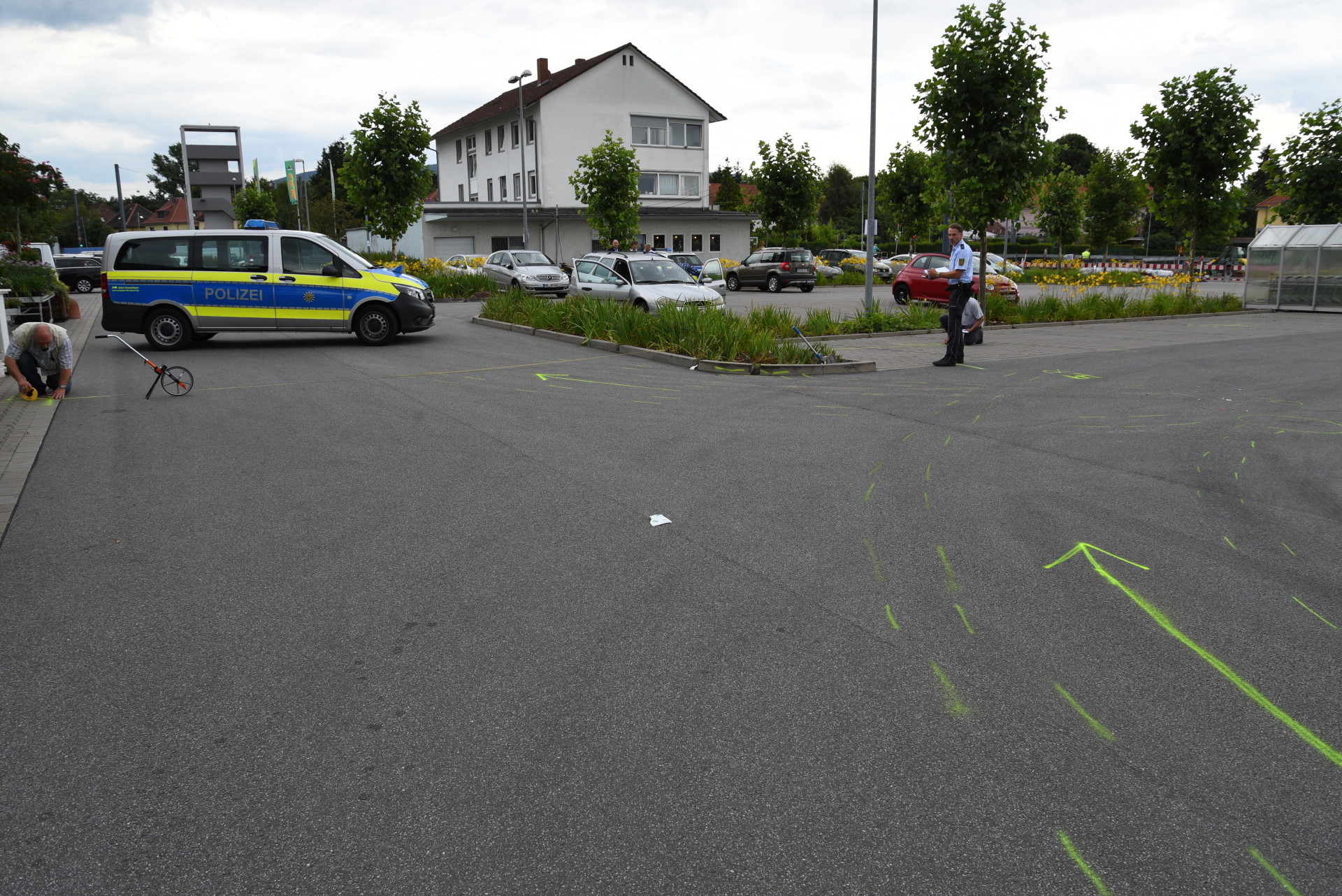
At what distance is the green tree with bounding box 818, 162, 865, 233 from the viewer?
108188 millimetres

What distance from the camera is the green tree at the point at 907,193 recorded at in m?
46.7

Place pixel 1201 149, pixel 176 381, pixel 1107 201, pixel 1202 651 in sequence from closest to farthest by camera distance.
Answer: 1. pixel 1202 651
2. pixel 176 381
3. pixel 1201 149
4. pixel 1107 201

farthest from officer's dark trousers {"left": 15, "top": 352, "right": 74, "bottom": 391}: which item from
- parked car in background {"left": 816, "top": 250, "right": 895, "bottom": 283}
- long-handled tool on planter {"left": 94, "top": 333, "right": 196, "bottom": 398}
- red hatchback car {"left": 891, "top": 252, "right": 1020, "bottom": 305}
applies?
parked car in background {"left": 816, "top": 250, "right": 895, "bottom": 283}

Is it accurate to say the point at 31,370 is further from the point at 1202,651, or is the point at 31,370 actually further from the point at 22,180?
the point at 22,180

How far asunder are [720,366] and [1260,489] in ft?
25.7

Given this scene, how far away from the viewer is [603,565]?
5.34 metres

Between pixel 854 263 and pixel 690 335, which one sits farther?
pixel 854 263

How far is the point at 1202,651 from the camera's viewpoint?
4176 millimetres

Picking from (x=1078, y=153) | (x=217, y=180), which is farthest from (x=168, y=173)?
(x=1078, y=153)

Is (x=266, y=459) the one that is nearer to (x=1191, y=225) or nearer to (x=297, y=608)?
(x=297, y=608)

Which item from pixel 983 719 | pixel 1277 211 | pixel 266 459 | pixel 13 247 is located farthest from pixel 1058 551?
pixel 13 247

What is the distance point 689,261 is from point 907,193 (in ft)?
44.9

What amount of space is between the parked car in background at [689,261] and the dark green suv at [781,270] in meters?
1.96

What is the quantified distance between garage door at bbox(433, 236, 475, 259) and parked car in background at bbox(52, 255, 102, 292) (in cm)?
1574
